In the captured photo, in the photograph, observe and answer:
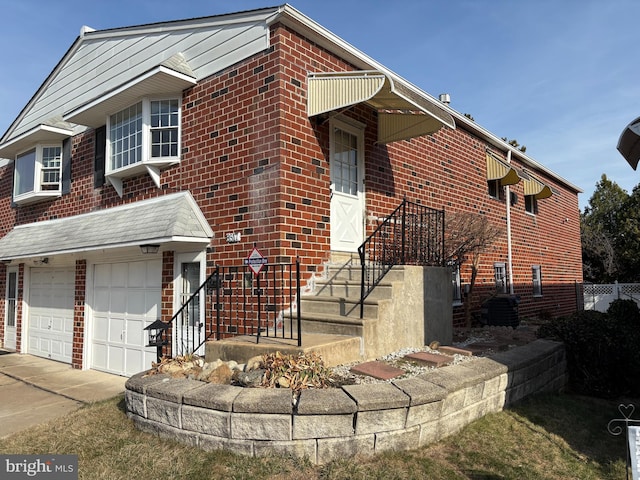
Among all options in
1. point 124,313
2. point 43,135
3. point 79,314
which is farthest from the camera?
point 43,135

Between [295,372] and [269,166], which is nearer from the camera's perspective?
[295,372]

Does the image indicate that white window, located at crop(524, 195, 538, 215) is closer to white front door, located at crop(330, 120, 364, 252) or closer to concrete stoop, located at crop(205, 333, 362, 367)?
white front door, located at crop(330, 120, 364, 252)

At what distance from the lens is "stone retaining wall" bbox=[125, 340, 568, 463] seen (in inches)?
138

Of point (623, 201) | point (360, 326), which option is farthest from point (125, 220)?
point (623, 201)

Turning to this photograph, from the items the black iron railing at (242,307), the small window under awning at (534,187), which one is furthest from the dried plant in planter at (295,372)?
the small window under awning at (534,187)

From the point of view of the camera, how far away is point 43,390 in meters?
7.36

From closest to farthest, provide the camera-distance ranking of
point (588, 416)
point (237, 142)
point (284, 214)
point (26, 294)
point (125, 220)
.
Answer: point (588, 416) → point (284, 214) → point (237, 142) → point (125, 220) → point (26, 294)


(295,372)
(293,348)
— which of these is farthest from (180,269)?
(295,372)

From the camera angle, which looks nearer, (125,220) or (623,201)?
(125,220)

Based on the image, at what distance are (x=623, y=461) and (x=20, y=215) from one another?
1370 centimetres

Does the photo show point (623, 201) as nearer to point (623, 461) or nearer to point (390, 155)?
point (390, 155)

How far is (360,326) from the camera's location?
16.8 feet

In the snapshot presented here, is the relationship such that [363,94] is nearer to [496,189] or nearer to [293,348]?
[293,348]

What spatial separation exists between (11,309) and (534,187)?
51.7 ft
